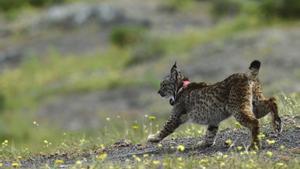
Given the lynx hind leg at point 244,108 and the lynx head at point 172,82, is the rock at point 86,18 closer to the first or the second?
the lynx head at point 172,82

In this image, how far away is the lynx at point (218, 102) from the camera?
1037cm

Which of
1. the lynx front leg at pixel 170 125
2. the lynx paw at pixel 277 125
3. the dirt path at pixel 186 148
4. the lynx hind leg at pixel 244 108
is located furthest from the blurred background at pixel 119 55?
the lynx hind leg at pixel 244 108

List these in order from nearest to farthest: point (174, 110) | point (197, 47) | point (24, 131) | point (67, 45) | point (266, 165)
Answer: point (266, 165) → point (174, 110) → point (24, 131) → point (197, 47) → point (67, 45)

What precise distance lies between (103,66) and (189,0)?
13825mm

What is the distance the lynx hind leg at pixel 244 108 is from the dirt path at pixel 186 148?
251mm

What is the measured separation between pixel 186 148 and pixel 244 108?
3.75 ft

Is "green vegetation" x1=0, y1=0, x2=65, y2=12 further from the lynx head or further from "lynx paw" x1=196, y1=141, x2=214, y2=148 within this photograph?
"lynx paw" x1=196, y1=141, x2=214, y2=148

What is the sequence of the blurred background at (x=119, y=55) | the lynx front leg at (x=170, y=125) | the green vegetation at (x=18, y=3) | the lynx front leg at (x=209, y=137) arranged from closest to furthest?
the lynx front leg at (x=209, y=137), the lynx front leg at (x=170, y=125), the blurred background at (x=119, y=55), the green vegetation at (x=18, y=3)

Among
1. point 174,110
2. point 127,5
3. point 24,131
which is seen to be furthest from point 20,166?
point 127,5

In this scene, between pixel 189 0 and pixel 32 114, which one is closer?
pixel 32 114

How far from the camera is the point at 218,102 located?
10703 millimetres

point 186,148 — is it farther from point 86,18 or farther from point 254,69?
point 86,18

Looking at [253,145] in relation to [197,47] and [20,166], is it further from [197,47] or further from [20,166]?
[197,47]

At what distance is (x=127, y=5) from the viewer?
47.9 m
